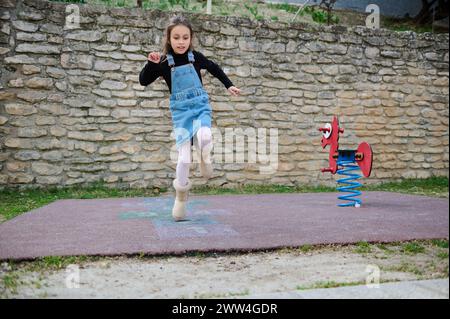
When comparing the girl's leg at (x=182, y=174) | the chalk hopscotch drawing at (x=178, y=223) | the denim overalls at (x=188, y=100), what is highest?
the denim overalls at (x=188, y=100)

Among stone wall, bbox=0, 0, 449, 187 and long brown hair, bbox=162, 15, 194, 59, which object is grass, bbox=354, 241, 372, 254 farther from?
stone wall, bbox=0, 0, 449, 187

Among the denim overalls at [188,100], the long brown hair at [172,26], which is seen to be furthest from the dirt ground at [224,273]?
the long brown hair at [172,26]

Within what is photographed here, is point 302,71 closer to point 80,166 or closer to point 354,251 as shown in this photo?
point 80,166

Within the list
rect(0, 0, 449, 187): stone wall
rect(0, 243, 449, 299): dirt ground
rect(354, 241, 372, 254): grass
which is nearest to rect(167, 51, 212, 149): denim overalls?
rect(0, 243, 449, 299): dirt ground

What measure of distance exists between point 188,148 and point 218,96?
315 cm

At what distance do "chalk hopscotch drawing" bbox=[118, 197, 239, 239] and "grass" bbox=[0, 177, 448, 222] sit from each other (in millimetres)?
951

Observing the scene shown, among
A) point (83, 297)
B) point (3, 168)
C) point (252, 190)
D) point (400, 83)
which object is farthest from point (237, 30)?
point (83, 297)

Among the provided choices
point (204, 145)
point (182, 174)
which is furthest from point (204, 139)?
point (182, 174)

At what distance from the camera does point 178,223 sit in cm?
357

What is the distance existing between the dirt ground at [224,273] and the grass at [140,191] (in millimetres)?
2508

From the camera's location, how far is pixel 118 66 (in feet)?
20.3

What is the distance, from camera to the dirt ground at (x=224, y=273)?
2.03 metres

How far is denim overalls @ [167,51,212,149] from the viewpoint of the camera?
350 cm

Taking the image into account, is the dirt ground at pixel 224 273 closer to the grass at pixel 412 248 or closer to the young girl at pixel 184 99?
the grass at pixel 412 248
